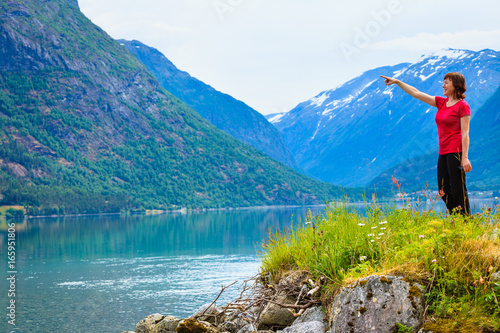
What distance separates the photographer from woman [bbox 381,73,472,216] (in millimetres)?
6930

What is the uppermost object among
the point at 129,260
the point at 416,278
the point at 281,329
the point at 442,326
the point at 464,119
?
the point at 464,119

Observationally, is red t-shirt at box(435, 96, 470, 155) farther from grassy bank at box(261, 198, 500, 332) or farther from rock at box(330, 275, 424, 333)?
rock at box(330, 275, 424, 333)

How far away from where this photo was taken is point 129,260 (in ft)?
227

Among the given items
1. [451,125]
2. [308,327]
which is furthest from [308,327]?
[451,125]

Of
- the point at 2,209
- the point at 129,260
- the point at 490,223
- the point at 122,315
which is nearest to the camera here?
the point at 490,223

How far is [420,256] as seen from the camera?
5.76 meters

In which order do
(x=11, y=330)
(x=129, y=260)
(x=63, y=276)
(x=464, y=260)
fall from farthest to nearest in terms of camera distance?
1. (x=129, y=260)
2. (x=63, y=276)
3. (x=11, y=330)
4. (x=464, y=260)

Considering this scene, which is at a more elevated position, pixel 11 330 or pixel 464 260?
pixel 464 260

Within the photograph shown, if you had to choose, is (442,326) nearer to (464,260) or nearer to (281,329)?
(464,260)

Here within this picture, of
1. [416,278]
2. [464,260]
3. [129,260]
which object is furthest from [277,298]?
[129,260]

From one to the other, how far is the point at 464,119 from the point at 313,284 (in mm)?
3139

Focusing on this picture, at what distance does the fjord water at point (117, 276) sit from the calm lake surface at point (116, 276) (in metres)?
0.06

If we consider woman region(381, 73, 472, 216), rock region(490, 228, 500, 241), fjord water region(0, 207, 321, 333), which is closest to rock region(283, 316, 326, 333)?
rock region(490, 228, 500, 241)

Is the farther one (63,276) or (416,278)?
(63,276)
